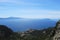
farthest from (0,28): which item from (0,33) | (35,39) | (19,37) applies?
(35,39)

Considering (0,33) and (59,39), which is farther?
(0,33)

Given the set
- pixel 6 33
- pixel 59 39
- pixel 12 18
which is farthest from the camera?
pixel 12 18

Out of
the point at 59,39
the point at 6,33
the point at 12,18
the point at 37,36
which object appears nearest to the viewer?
the point at 59,39

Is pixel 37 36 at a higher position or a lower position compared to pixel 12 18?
lower

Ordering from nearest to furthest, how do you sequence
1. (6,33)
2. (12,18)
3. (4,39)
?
(4,39) → (6,33) → (12,18)

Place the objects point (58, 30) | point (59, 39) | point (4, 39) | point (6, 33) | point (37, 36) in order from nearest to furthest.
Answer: point (59, 39), point (58, 30), point (4, 39), point (6, 33), point (37, 36)

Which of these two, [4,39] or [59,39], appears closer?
[59,39]

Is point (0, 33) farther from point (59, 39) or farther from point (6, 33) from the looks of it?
point (59, 39)

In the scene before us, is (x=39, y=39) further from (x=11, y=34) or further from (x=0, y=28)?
(x=0, y=28)

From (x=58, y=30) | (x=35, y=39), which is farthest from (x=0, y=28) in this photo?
(x=58, y=30)
